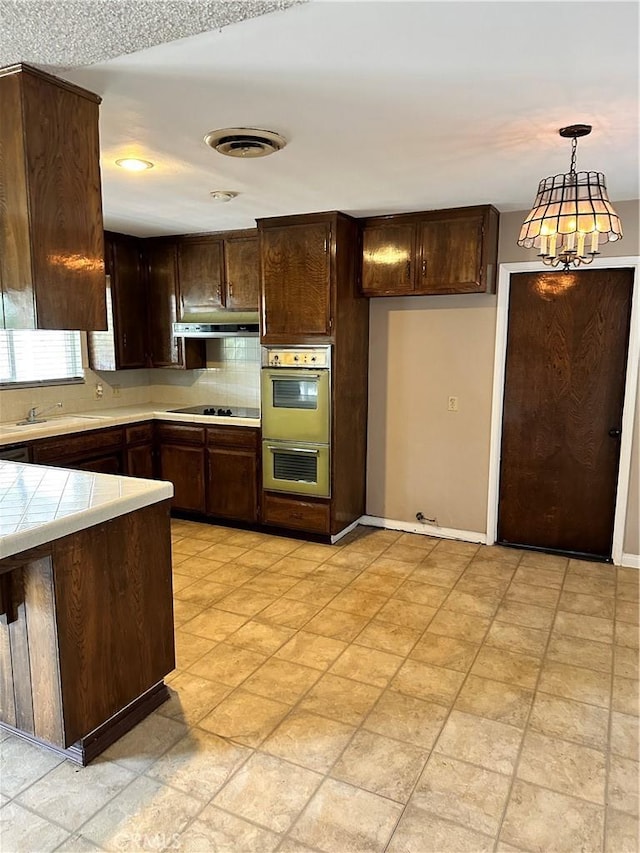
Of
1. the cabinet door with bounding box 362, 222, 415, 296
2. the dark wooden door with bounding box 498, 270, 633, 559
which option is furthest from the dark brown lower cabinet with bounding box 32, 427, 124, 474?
the dark wooden door with bounding box 498, 270, 633, 559

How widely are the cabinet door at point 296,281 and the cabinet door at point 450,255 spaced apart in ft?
2.17

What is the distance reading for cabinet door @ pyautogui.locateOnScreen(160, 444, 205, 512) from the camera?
15.8 feet

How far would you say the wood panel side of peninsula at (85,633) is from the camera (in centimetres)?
202

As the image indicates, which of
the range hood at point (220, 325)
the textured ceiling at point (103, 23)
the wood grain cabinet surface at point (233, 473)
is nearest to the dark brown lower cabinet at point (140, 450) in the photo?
the wood grain cabinet surface at point (233, 473)

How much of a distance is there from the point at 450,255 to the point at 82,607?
10.2 ft

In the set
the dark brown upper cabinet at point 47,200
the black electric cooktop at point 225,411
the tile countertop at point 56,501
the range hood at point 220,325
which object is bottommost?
the tile countertop at point 56,501

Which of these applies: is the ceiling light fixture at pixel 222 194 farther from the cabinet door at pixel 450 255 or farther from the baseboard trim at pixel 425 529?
the baseboard trim at pixel 425 529

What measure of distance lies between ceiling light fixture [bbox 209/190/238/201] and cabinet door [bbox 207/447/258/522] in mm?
1908

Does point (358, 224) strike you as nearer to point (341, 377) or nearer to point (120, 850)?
point (341, 377)

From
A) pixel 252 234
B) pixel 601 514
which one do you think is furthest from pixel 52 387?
pixel 601 514

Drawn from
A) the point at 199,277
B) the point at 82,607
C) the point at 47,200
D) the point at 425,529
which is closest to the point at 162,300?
the point at 199,277

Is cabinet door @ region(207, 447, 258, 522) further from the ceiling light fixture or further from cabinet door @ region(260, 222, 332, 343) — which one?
the ceiling light fixture

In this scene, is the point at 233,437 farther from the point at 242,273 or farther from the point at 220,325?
the point at 242,273

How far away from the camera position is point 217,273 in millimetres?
4785
